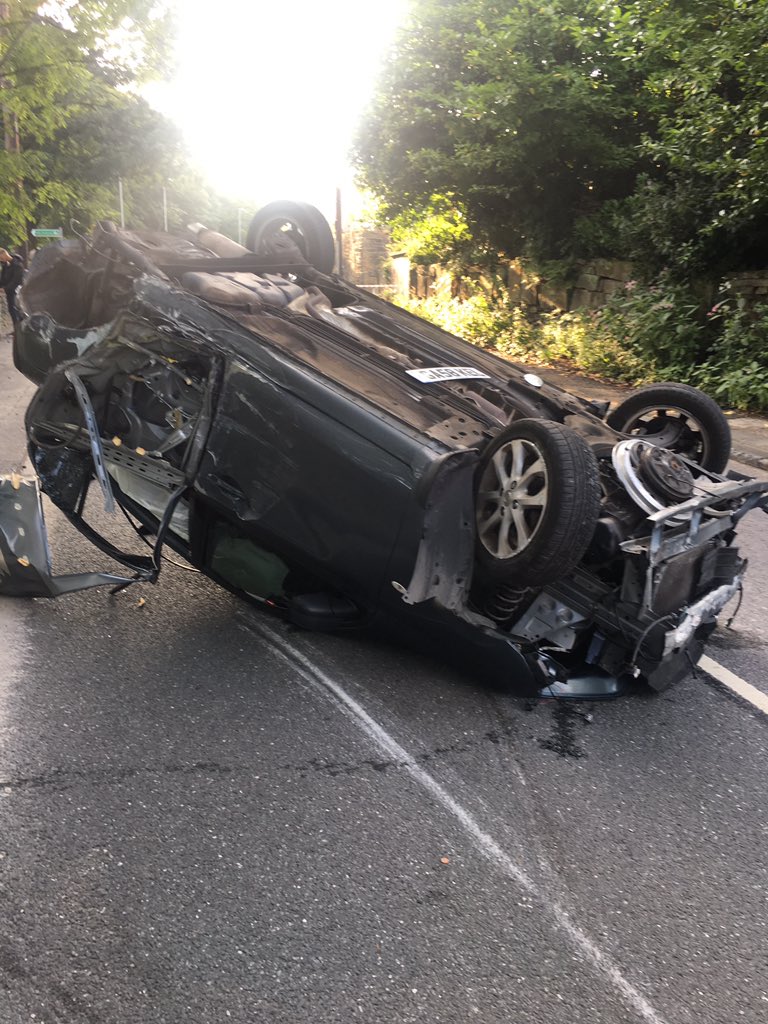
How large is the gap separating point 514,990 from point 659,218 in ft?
42.5

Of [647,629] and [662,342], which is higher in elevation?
[662,342]

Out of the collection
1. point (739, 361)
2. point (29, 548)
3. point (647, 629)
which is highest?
point (739, 361)

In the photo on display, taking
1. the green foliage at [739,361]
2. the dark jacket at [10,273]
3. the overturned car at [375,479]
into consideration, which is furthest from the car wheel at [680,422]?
the dark jacket at [10,273]

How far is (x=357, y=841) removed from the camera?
291 centimetres

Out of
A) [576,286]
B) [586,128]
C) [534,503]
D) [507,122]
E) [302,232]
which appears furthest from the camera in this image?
[576,286]

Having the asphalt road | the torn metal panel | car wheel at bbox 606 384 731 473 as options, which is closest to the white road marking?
the asphalt road

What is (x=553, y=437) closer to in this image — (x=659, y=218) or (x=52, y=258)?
(x=52, y=258)

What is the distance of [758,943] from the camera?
2547 mm

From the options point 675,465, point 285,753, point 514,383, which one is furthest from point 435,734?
point 514,383

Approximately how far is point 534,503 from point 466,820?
1.21 meters

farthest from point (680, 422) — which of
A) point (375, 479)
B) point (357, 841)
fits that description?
point (357, 841)

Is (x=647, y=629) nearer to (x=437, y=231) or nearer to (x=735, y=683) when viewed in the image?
(x=735, y=683)

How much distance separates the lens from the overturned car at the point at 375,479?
353cm

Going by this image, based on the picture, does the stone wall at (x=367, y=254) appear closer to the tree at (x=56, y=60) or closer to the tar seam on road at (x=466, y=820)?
the tree at (x=56, y=60)
